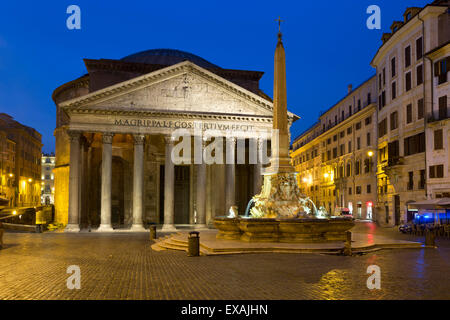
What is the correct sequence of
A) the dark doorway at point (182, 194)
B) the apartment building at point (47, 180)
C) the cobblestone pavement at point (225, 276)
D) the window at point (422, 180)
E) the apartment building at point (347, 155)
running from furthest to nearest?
1. the apartment building at point (47, 180)
2. the apartment building at point (347, 155)
3. the dark doorway at point (182, 194)
4. the window at point (422, 180)
5. the cobblestone pavement at point (225, 276)

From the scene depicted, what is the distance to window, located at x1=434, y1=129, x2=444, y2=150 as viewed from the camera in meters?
30.0

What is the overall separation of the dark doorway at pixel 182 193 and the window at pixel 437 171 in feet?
67.6

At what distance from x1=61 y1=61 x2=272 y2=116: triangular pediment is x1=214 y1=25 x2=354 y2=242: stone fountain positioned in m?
14.3

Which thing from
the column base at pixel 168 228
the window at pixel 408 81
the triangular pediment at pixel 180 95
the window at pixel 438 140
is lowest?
the column base at pixel 168 228

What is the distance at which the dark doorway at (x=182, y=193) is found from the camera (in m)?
41.9

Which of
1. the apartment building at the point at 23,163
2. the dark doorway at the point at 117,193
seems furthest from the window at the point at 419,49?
the apartment building at the point at 23,163

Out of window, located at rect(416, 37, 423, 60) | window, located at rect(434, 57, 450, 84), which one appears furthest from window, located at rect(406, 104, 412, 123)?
window, located at rect(434, 57, 450, 84)

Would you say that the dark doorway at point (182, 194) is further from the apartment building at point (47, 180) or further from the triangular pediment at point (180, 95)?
the apartment building at point (47, 180)

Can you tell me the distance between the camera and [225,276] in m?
11.2

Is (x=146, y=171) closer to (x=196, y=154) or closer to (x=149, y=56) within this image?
(x=196, y=154)

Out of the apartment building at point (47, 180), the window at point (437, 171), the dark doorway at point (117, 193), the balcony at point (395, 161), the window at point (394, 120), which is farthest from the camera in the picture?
the apartment building at point (47, 180)

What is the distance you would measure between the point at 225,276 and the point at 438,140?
23991 mm

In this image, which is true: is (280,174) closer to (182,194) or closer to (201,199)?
(201,199)

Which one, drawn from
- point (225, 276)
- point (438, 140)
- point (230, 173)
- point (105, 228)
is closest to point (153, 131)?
point (230, 173)
